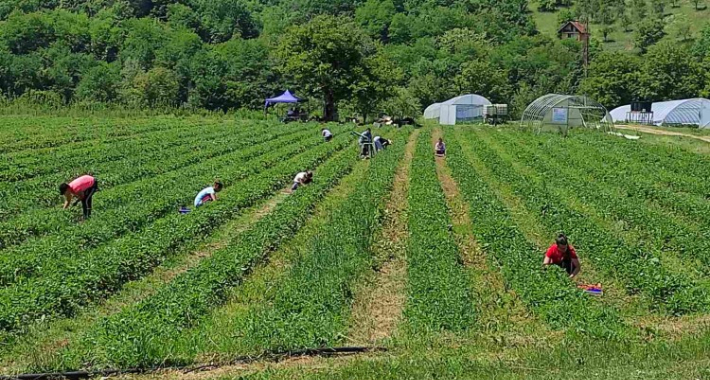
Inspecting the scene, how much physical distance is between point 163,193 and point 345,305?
9981mm

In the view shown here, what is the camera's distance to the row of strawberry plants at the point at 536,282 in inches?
337

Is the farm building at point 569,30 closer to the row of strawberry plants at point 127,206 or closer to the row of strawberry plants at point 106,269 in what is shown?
the row of strawberry plants at point 127,206

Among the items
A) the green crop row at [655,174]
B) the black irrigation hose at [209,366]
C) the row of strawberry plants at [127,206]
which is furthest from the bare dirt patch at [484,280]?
the row of strawberry plants at [127,206]

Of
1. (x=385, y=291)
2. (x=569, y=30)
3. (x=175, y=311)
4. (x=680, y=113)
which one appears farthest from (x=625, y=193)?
(x=569, y=30)

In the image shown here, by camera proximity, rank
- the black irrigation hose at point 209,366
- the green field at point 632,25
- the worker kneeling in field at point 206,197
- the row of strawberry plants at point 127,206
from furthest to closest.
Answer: the green field at point 632,25
the worker kneeling in field at point 206,197
the row of strawberry plants at point 127,206
the black irrigation hose at point 209,366

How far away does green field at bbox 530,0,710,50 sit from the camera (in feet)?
431

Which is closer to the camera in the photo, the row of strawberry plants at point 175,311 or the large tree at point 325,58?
the row of strawberry plants at point 175,311

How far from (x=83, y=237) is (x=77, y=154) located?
15512 mm

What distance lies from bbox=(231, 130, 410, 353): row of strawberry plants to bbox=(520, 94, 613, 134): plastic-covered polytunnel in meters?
28.6

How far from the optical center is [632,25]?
144 m

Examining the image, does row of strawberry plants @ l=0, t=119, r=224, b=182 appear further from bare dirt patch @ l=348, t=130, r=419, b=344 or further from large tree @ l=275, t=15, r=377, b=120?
large tree @ l=275, t=15, r=377, b=120

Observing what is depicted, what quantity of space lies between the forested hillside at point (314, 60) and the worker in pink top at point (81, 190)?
41.9 metres

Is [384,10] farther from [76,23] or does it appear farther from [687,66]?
[687,66]

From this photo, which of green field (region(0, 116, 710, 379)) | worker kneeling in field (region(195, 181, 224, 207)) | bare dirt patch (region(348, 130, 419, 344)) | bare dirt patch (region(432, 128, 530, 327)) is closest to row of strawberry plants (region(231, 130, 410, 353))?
green field (region(0, 116, 710, 379))
